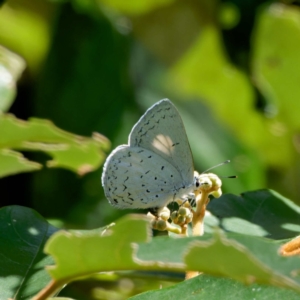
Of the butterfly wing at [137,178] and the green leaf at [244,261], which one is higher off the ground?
the green leaf at [244,261]

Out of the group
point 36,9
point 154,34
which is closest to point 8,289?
point 36,9

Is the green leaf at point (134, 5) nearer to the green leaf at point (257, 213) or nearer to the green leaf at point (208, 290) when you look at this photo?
the green leaf at point (257, 213)

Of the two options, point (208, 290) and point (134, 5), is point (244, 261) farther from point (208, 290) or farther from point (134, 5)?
point (134, 5)

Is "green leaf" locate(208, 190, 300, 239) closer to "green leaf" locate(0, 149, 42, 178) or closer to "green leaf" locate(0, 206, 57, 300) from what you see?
"green leaf" locate(0, 206, 57, 300)

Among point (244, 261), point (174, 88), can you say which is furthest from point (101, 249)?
point (174, 88)

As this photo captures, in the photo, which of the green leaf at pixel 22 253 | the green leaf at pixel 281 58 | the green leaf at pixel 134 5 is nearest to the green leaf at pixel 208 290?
the green leaf at pixel 22 253

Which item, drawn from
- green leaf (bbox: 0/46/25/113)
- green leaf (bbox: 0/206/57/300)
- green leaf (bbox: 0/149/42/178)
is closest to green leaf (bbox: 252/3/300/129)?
green leaf (bbox: 0/46/25/113)

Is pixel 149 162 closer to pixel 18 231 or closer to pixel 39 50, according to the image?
pixel 18 231
